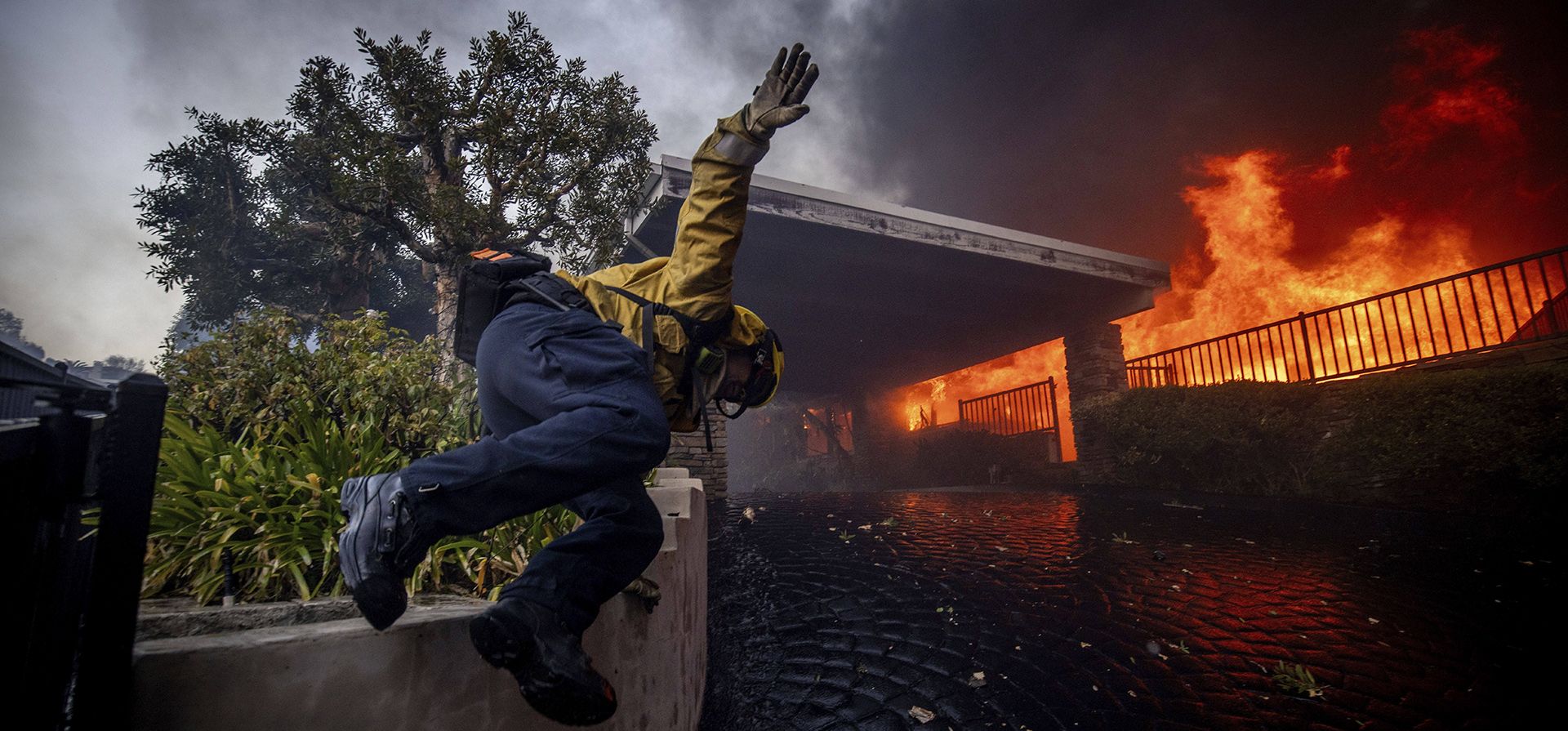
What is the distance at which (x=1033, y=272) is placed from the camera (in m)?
9.29

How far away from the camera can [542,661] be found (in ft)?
3.91

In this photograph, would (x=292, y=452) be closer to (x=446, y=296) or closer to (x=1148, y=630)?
(x=446, y=296)

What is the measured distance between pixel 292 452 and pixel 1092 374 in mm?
11101

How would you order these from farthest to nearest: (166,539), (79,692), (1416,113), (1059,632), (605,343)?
(1416,113), (1059,632), (166,539), (605,343), (79,692)

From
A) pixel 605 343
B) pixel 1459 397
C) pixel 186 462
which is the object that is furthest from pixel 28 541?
pixel 1459 397

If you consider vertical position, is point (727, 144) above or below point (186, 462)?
above

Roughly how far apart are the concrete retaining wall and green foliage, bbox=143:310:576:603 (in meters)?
0.76

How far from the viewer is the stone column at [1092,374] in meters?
9.84

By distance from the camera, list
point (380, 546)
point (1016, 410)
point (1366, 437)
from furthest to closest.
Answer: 1. point (1016, 410)
2. point (1366, 437)
3. point (380, 546)

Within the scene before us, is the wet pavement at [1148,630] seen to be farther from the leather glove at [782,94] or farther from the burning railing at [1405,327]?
the burning railing at [1405,327]

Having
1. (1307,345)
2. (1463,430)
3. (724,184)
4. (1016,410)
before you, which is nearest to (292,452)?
(724,184)

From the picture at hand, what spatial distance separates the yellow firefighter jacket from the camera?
65.0 inches

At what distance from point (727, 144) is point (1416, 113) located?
17.9 metres

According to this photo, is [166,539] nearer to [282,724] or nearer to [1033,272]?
[282,724]
